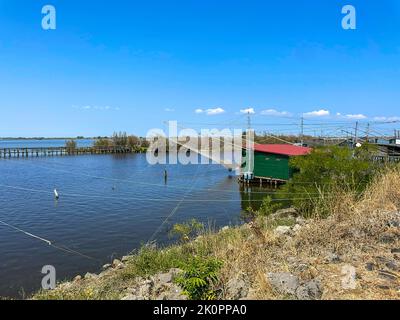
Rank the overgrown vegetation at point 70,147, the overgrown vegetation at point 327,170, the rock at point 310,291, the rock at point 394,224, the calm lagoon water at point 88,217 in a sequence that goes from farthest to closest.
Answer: the overgrown vegetation at point 70,147 → the overgrown vegetation at point 327,170 → the calm lagoon water at point 88,217 → the rock at point 394,224 → the rock at point 310,291

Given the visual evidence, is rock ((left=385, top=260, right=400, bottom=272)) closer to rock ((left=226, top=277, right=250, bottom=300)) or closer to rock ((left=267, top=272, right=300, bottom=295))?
rock ((left=267, top=272, right=300, bottom=295))

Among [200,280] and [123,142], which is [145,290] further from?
[123,142]

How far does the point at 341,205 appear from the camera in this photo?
296 inches

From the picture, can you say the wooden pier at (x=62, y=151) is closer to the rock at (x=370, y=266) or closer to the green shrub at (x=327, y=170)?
the green shrub at (x=327, y=170)

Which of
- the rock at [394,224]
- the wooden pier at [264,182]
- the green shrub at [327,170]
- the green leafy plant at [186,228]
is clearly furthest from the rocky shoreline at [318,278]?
the wooden pier at [264,182]

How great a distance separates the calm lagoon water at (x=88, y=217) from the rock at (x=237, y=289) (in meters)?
7.07

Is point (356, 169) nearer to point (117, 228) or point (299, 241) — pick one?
point (299, 241)

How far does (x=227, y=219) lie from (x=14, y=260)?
11.0m

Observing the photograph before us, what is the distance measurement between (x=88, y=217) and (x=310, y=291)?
17.6 m

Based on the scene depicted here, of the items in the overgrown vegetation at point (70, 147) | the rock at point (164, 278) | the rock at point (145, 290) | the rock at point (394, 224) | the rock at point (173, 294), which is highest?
the overgrown vegetation at point (70, 147)

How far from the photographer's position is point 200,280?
4578 mm

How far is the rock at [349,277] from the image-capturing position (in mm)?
4336

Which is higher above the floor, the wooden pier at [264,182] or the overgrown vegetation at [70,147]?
the overgrown vegetation at [70,147]
